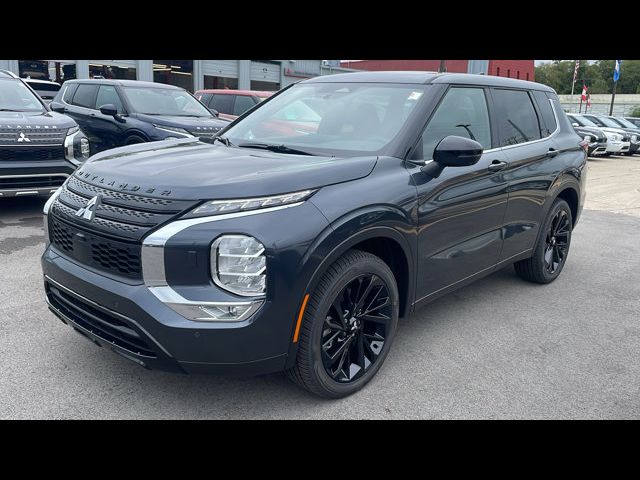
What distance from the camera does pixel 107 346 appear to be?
9.32 ft

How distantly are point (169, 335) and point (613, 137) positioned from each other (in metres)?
23.2

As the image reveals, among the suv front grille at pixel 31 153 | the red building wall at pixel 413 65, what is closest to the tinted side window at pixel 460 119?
the suv front grille at pixel 31 153

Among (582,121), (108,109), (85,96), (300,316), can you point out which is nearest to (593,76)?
(582,121)

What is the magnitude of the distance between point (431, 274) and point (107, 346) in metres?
2.00

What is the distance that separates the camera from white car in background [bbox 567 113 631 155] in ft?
71.1

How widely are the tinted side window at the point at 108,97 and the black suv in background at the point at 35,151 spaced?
2.12 metres

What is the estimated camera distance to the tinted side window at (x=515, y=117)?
4445mm

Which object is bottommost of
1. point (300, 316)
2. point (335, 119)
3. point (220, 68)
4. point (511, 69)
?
point (300, 316)

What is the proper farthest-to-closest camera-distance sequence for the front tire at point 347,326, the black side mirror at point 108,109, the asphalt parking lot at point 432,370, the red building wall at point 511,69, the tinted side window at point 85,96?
the red building wall at point 511,69 < the tinted side window at point 85,96 < the black side mirror at point 108,109 < the asphalt parking lot at point 432,370 < the front tire at point 347,326

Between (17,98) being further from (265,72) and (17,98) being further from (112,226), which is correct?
(265,72)

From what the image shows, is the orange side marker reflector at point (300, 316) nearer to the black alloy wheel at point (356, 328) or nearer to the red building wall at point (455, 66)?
the black alloy wheel at point (356, 328)

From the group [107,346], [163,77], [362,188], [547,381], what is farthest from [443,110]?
[163,77]

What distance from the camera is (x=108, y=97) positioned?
382 inches
